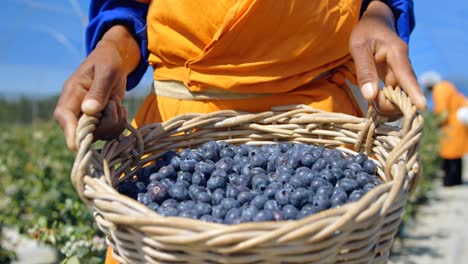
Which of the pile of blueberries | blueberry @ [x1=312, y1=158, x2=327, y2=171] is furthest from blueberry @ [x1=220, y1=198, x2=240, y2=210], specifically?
blueberry @ [x1=312, y1=158, x2=327, y2=171]

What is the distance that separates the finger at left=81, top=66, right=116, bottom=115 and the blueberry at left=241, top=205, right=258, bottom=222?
33 centimetres

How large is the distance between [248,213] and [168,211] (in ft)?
0.43

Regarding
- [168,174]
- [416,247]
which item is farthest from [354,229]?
[416,247]

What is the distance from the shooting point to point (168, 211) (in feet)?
2.77

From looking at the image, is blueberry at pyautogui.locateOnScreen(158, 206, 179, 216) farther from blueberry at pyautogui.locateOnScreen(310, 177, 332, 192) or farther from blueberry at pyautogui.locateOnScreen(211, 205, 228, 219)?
blueberry at pyautogui.locateOnScreen(310, 177, 332, 192)

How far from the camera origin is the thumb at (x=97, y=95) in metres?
0.94

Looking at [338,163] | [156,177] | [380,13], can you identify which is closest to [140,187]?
[156,177]

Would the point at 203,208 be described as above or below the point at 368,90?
below

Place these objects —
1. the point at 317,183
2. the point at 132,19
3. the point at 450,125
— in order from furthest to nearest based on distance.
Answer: the point at 450,125, the point at 132,19, the point at 317,183

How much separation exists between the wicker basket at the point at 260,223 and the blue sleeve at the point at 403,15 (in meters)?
0.28

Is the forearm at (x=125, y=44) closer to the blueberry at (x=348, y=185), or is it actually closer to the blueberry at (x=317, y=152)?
the blueberry at (x=317, y=152)

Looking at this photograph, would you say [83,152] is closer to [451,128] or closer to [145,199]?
[145,199]

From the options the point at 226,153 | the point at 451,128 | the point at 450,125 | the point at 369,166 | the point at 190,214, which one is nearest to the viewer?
the point at 190,214

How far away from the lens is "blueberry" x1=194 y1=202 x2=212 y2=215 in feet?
2.72
